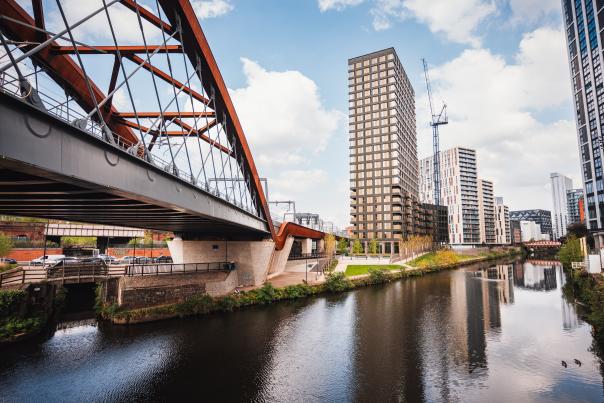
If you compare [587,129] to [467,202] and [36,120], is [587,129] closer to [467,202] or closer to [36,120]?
[467,202]

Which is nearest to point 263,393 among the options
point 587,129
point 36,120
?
point 36,120

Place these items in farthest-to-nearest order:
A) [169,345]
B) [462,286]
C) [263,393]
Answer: [462,286], [169,345], [263,393]

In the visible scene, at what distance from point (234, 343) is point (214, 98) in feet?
53.7

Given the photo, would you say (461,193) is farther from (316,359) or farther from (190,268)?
(316,359)

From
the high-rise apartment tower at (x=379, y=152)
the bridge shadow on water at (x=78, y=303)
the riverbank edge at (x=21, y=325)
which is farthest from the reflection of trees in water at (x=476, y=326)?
the high-rise apartment tower at (x=379, y=152)

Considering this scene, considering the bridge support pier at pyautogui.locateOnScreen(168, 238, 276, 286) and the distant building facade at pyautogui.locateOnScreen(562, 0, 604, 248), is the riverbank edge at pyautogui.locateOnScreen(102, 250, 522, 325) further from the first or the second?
the distant building facade at pyautogui.locateOnScreen(562, 0, 604, 248)

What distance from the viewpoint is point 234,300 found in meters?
29.0

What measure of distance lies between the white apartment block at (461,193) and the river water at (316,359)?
13602 cm

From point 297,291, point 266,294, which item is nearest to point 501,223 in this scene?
point 297,291

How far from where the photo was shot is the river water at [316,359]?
568 inches

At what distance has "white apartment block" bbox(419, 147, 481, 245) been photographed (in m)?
155

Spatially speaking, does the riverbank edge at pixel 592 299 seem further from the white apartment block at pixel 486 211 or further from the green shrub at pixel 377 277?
the white apartment block at pixel 486 211

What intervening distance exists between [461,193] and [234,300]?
150 metres

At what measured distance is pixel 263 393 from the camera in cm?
1437
